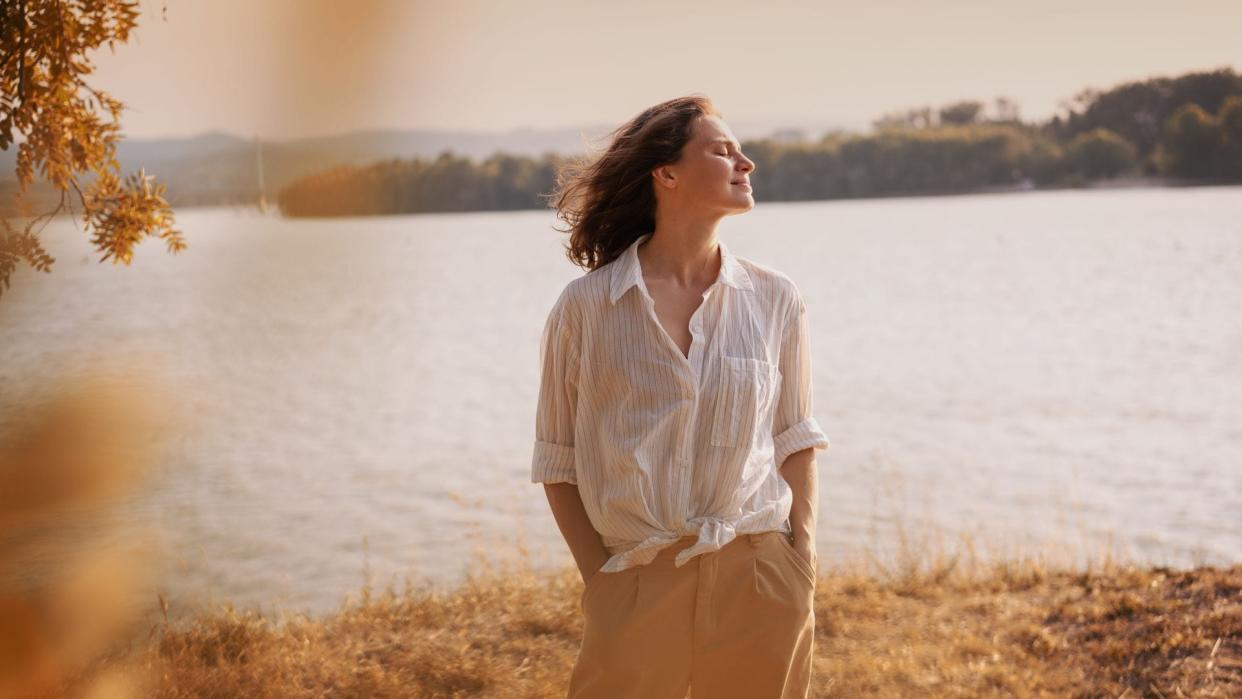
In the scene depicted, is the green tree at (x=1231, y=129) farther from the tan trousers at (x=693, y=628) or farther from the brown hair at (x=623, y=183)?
the tan trousers at (x=693, y=628)

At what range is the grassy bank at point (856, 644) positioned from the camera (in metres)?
3.86

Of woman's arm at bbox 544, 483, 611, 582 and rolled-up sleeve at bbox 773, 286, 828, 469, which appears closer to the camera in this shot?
woman's arm at bbox 544, 483, 611, 582

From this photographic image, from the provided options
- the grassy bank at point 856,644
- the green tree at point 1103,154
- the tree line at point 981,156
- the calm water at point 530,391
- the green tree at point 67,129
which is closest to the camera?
the green tree at point 67,129

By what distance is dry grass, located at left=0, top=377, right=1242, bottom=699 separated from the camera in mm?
3863

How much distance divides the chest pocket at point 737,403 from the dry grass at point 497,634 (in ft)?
6.34

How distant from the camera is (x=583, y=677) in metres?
2.21

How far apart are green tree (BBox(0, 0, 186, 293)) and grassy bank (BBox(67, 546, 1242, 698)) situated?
5.00 feet

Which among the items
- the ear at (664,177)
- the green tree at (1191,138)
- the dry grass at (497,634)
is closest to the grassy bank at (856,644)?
the dry grass at (497,634)

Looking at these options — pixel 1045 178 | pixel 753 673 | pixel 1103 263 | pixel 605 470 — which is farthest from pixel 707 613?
pixel 1103 263

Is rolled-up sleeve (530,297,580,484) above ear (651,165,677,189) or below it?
below

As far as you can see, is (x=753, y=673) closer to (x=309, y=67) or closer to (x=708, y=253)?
(x=708, y=253)

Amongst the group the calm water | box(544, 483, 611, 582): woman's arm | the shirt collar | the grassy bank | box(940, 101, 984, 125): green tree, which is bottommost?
the calm water

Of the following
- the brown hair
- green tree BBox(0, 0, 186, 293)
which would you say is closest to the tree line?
green tree BBox(0, 0, 186, 293)

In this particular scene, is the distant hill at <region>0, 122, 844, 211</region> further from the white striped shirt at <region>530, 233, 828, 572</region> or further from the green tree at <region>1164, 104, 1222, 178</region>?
the green tree at <region>1164, 104, 1222, 178</region>
